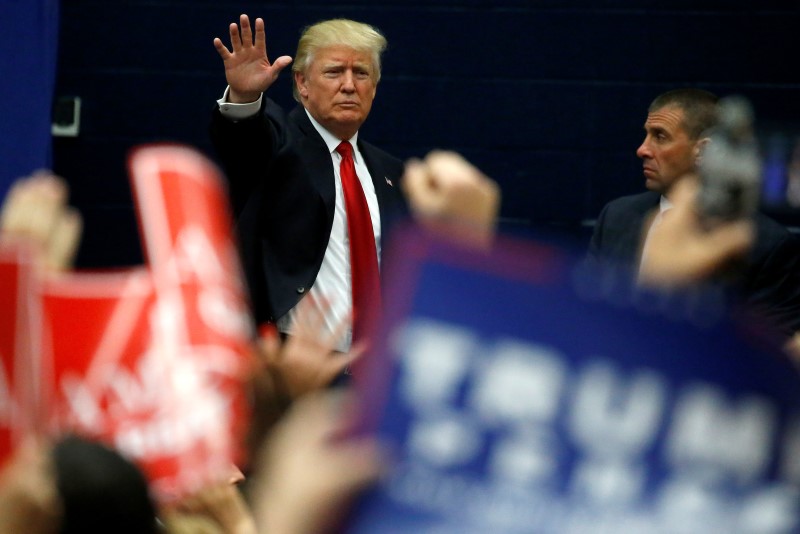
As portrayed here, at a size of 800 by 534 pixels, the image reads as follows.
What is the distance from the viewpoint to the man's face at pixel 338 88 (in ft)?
13.6

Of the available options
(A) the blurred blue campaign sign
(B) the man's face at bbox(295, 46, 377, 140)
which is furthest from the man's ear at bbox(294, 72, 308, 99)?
(A) the blurred blue campaign sign

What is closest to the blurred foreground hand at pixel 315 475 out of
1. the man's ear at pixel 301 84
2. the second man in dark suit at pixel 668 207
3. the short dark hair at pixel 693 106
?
the second man in dark suit at pixel 668 207

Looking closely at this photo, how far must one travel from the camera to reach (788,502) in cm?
129

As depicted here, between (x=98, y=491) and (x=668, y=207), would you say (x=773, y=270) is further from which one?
(x=98, y=491)

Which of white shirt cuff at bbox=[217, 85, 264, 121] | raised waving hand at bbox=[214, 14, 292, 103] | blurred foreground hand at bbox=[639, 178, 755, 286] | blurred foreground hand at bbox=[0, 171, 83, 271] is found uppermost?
blurred foreground hand at bbox=[639, 178, 755, 286]

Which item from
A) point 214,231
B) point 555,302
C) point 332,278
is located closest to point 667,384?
point 555,302

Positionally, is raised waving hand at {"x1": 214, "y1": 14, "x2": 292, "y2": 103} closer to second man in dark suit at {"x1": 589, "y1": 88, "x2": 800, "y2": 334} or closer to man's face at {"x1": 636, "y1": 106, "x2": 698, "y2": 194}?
second man in dark suit at {"x1": 589, "y1": 88, "x2": 800, "y2": 334}

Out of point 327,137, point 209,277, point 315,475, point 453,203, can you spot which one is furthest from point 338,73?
point 315,475

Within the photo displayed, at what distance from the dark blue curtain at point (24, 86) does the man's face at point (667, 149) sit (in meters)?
1.87

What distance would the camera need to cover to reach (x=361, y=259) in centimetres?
396

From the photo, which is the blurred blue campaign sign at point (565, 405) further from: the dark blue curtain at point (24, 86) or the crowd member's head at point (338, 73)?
the dark blue curtain at point (24, 86)

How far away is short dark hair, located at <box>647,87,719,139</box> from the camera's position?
14.7 ft

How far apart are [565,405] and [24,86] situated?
3447 millimetres

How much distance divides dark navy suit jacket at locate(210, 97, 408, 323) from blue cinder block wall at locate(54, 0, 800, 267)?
1197mm
